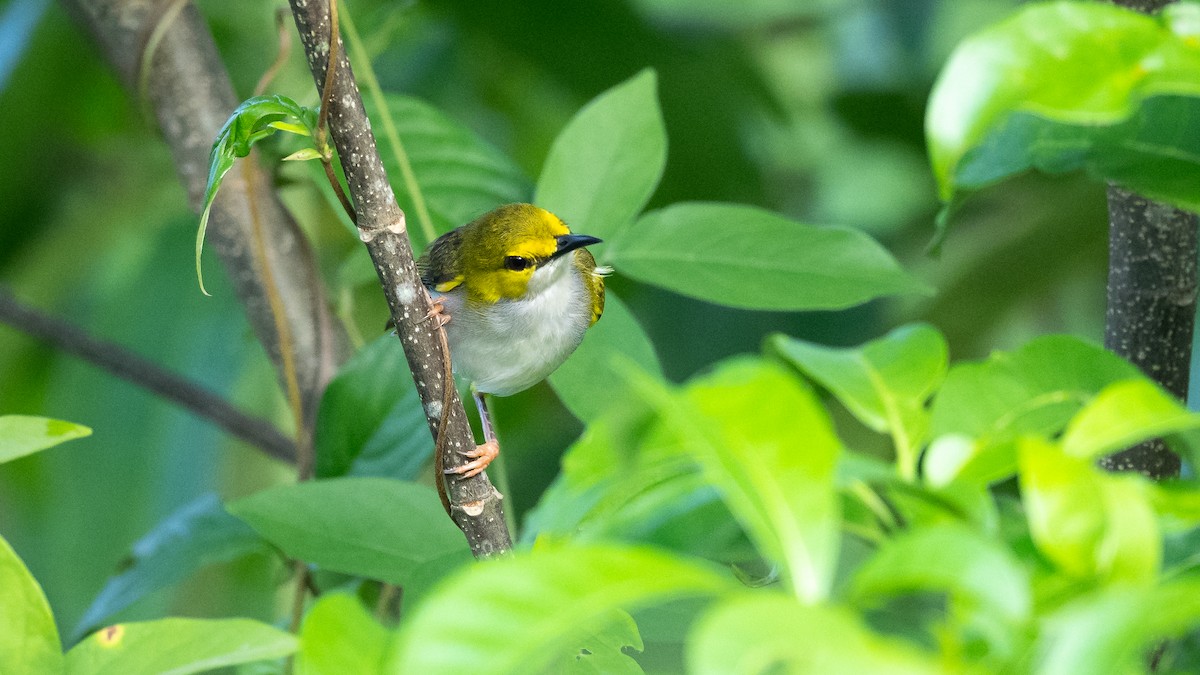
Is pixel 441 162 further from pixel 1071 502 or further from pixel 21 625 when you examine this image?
pixel 1071 502

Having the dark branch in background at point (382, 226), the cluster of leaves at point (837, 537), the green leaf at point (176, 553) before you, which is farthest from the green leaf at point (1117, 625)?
the green leaf at point (176, 553)

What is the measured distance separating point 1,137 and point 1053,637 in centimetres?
191

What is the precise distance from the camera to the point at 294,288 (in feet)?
4.51

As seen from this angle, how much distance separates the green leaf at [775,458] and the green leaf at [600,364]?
599 millimetres

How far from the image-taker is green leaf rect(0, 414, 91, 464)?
0.59 m

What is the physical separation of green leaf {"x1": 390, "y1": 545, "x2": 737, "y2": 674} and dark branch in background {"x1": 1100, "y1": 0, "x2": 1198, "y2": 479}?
2.13 ft

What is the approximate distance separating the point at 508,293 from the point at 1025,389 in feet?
3.24

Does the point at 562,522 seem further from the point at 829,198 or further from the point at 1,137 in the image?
the point at 829,198

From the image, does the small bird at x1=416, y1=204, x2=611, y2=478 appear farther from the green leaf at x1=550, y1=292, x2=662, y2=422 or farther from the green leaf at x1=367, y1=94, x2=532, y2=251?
the green leaf at x1=550, y1=292, x2=662, y2=422

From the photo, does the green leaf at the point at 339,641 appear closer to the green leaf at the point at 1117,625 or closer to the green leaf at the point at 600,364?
the green leaf at the point at 1117,625

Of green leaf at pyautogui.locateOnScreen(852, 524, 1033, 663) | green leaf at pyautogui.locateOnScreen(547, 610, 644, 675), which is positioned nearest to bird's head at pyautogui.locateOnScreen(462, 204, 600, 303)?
green leaf at pyautogui.locateOnScreen(547, 610, 644, 675)

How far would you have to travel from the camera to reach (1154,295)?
0.86 metres

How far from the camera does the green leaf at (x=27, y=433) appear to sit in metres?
0.59

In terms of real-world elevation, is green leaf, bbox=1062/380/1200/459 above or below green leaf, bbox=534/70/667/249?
above
